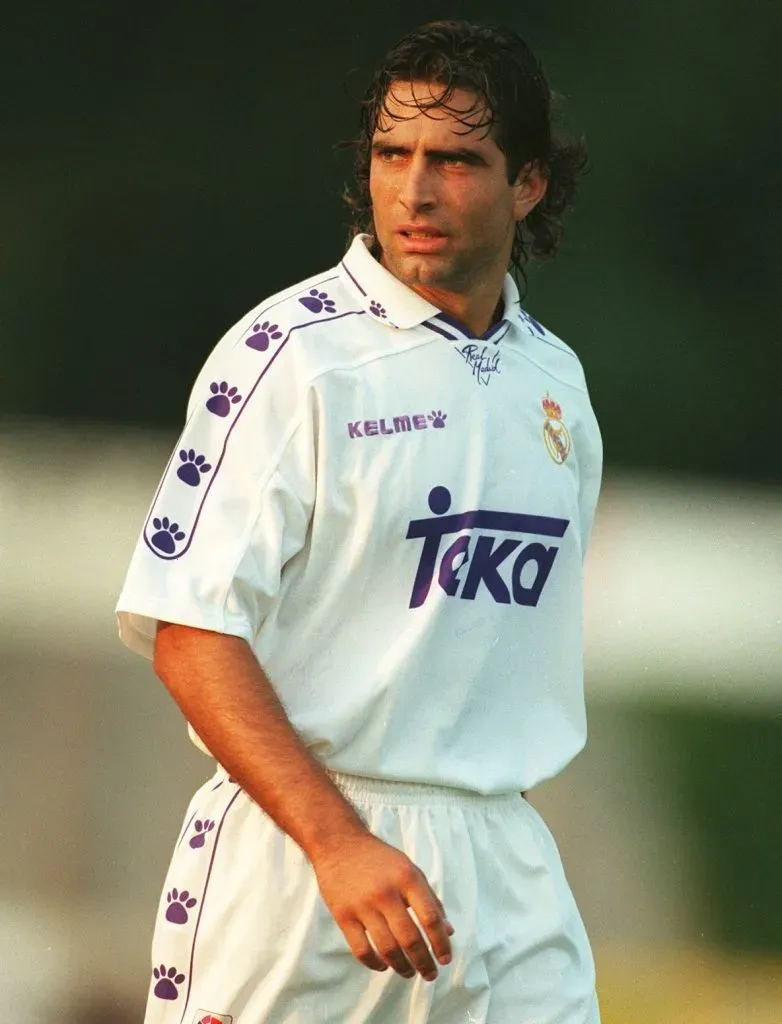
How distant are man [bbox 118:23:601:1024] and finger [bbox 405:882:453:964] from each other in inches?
5.3

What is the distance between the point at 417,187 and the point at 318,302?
19 centimetres

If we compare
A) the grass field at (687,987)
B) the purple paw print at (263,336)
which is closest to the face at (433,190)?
the purple paw print at (263,336)

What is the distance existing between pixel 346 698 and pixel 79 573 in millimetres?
2648

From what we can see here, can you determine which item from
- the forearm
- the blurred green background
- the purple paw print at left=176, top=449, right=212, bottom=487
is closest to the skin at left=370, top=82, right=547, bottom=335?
the purple paw print at left=176, top=449, right=212, bottom=487

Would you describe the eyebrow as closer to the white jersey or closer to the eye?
the eye

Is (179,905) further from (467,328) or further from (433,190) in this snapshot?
(433,190)

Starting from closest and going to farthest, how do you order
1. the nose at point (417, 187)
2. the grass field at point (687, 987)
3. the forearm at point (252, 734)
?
the forearm at point (252, 734), the nose at point (417, 187), the grass field at point (687, 987)

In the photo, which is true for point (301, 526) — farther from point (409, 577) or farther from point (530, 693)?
point (530, 693)

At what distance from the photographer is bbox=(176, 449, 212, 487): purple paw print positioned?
6.97 ft

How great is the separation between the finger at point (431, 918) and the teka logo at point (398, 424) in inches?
22.6

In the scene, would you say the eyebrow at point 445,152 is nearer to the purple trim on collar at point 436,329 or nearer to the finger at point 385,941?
→ the purple trim on collar at point 436,329

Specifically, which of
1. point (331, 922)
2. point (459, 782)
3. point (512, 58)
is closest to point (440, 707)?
point (459, 782)

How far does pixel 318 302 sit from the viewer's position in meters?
2.26

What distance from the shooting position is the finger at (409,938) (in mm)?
1806
